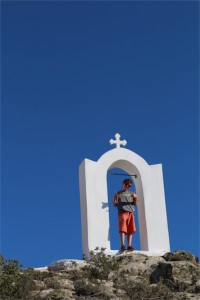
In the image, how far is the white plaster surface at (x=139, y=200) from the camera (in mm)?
14797

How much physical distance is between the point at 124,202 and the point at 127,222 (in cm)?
60

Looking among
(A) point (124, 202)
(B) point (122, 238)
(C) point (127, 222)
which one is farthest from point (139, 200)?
(B) point (122, 238)

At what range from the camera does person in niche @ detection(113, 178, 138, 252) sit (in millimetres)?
14859

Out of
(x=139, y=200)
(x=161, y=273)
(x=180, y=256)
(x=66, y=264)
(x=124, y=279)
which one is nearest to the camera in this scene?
(x=124, y=279)

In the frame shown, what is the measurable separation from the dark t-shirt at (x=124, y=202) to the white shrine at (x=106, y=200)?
40 cm

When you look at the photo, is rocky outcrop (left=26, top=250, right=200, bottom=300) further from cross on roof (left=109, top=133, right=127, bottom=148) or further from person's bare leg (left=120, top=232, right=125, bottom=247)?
cross on roof (left=109, top=133, right=127, bottom=148)

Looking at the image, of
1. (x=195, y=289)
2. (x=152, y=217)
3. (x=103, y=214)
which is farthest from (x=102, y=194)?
(x=195, y=289)

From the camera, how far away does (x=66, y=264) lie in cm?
1259

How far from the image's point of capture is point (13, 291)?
9.64 meters

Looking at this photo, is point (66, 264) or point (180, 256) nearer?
point (66, 264)

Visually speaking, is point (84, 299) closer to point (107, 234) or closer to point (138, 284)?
point (138, 284)

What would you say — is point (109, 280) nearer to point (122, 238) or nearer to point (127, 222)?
point (122, 238)

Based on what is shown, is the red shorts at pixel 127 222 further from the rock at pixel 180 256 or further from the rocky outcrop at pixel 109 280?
the rock at pixel 180 256

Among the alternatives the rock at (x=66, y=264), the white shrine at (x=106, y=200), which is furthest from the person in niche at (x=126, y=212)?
the rock at (x=66, y=264)
